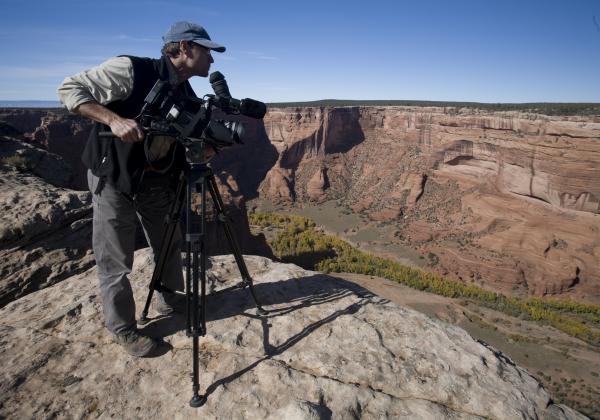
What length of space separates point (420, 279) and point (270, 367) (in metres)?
23.4

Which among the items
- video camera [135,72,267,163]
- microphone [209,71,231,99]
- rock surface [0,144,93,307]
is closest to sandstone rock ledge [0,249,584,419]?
rock surface [0,144,93,307]

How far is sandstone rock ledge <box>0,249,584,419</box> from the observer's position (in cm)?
227

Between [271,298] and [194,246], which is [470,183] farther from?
[194,246]

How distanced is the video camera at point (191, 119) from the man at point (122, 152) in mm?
132

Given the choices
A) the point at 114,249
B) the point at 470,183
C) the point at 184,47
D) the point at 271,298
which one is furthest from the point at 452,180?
the point at 114,249

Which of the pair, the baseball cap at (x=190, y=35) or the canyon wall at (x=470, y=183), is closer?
the baseball cap at (x=190, y=35)

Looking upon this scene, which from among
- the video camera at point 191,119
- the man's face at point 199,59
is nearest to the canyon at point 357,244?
the video camera at point 191,119

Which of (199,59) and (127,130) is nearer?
(127,130)

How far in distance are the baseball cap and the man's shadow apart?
2.27 metres

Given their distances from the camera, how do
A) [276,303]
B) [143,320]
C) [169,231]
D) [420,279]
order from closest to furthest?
[169,231] → [143,320] → [276,303] → [420,279]

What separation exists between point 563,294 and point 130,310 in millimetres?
27613

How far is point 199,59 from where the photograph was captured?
2602 millimetres

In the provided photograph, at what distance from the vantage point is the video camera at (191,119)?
2.41 meters

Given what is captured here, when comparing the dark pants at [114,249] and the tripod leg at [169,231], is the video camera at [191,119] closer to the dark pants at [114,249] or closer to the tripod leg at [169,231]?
the tripod leg at [169,231]
